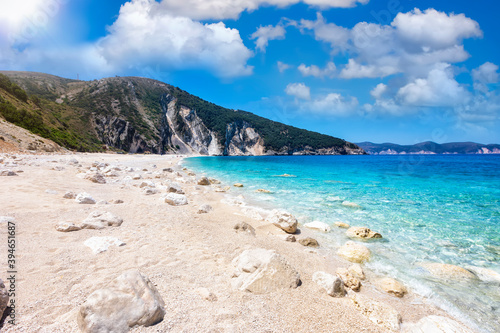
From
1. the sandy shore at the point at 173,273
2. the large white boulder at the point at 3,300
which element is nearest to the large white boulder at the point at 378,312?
the sandy shore at the point at 173,273

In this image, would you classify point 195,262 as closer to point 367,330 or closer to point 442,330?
point 367,330

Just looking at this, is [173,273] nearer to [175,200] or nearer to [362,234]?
[175,200]

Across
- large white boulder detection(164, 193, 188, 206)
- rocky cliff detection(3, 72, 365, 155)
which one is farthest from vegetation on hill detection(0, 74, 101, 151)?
large white boulder detection(164, 193, 188, 206)

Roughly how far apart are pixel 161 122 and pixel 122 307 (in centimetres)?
10603

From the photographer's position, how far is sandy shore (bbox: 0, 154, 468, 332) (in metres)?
2.87

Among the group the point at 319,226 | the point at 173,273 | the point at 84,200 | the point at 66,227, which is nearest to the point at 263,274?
the point at 173,273

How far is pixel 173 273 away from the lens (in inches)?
155

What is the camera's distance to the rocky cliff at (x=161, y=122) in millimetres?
78125

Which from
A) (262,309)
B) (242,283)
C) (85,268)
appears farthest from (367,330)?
(85,268)

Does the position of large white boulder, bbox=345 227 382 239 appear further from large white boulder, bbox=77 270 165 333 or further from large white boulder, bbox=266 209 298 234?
large white boulder, bbox=77 270 165 333

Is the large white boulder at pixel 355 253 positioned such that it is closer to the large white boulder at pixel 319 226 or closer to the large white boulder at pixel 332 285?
the large white boulder at pixel 319 226

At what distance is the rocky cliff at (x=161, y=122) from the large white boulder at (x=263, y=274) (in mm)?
70826

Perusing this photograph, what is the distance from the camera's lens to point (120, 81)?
4136 inches

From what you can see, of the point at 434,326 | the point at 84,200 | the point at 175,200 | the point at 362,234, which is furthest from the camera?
the point at 175,200
